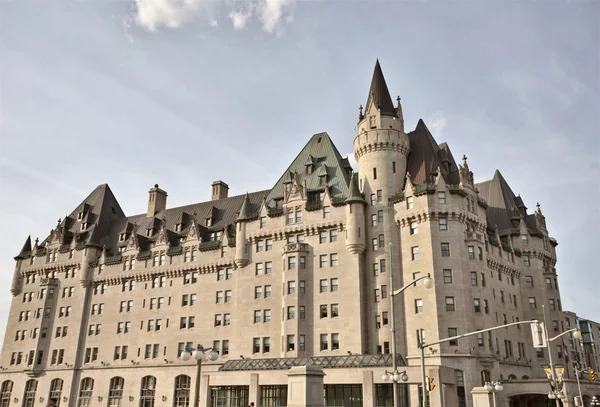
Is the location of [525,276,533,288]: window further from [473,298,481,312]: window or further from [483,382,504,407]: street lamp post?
[483,382,504,407]: street lamp post

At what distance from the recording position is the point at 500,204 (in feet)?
265

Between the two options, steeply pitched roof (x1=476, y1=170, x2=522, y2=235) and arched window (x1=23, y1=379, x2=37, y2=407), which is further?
arched window (x1=23, y1=379, x2=37, y2=407)

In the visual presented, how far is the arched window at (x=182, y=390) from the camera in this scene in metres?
74.8

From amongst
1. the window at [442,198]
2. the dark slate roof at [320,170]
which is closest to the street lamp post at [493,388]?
the window at [442,198]

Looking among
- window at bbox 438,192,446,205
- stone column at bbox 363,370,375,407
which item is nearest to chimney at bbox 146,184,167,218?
window at bbox 438,192,446,205

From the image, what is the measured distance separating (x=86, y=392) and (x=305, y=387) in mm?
64992

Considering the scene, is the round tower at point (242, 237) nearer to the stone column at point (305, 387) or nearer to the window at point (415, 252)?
the window at point (415, 252)

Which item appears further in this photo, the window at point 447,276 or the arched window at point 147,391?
the arched window at point 147,391

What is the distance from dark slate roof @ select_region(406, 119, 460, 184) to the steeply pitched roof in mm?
10358

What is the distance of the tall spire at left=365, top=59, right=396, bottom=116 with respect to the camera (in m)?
73.3

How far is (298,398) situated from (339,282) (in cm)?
3747

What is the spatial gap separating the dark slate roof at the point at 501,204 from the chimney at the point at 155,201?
2101 inches

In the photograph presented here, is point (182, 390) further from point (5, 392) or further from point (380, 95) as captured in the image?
point (380, 95)

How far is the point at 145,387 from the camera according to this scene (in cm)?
7850
